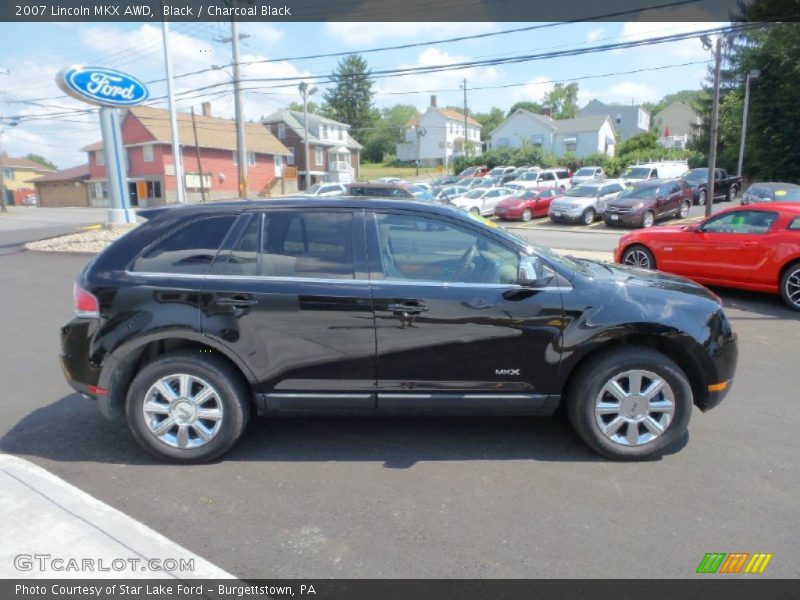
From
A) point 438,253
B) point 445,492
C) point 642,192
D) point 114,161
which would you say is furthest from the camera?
point 642,192

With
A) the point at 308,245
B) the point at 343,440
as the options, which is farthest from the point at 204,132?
the point at 343,440

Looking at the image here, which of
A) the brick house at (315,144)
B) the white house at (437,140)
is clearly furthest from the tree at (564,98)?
the brick house at (315,144)

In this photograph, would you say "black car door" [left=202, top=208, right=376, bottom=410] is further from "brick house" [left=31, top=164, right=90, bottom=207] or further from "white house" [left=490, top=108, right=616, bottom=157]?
"white house" [left=490, top=108, right=616, bottom=157]

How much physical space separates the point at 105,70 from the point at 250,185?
3357 cm

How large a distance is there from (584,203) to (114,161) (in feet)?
59.4

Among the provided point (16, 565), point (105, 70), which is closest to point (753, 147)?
point (105, 70)

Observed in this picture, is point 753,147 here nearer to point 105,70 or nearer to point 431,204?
point 105,70

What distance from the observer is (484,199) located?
26438 mm

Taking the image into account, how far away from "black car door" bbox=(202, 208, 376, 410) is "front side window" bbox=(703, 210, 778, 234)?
685cm

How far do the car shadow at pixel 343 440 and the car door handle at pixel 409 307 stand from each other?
1.02 metres

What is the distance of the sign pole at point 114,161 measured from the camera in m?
17.9

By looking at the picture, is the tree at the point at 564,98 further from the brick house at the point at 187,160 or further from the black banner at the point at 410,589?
the black banner at the point at 410,589

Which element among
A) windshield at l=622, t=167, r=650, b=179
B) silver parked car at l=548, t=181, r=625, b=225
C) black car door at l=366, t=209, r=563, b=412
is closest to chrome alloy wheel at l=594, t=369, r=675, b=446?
black car door at l=366, t=209, r=563, b=412

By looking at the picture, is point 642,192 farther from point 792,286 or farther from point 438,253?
point 438,253
